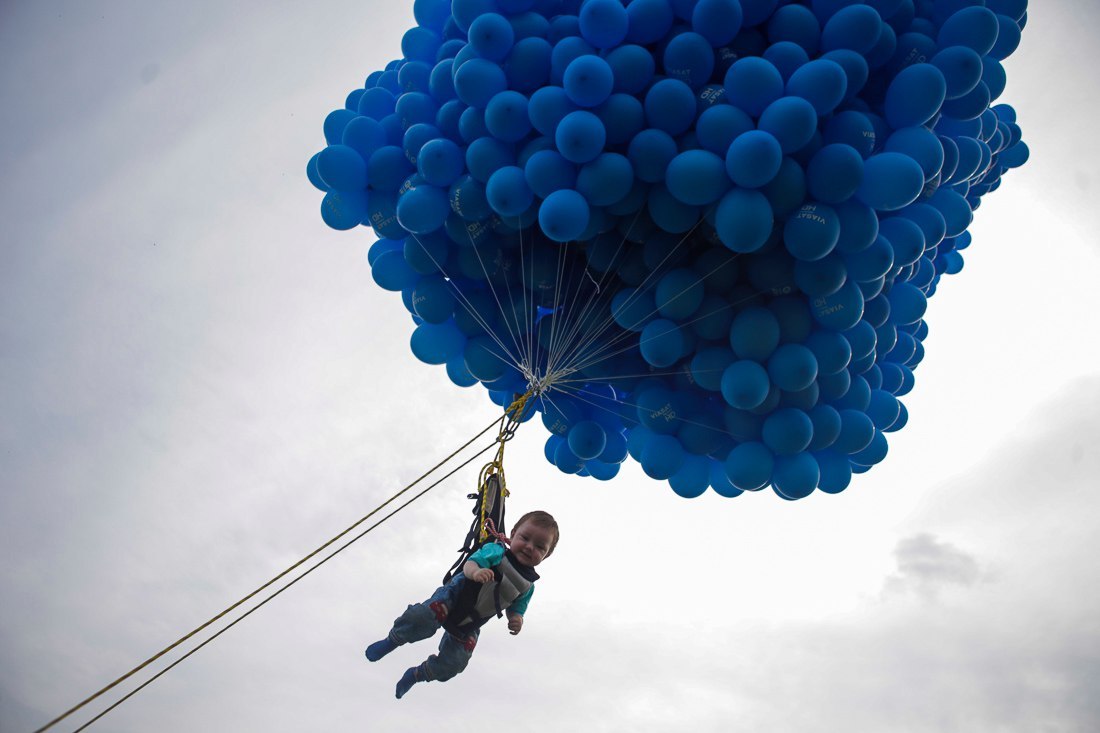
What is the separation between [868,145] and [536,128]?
169 centimetres

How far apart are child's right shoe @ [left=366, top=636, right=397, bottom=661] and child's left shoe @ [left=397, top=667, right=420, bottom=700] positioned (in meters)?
0.37

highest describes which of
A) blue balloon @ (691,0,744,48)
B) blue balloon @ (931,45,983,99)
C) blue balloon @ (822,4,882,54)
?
blue balloon @ (931,45,983,99)

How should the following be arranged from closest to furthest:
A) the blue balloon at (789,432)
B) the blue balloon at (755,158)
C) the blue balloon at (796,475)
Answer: the blue balloon at (755,158) → the blue balloon at (789,432) → the blue balloon at (796,475)

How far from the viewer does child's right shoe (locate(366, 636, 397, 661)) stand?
15.5 feet

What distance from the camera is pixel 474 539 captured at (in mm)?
4797

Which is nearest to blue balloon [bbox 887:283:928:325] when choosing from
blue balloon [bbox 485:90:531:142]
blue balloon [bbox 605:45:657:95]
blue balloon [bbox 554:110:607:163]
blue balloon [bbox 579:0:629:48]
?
blue balloon [bbox 605:45:657:95]

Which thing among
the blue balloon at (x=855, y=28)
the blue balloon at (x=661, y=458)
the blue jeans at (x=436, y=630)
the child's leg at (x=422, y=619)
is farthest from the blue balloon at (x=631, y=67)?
the child's leg at (x=422, y=619)

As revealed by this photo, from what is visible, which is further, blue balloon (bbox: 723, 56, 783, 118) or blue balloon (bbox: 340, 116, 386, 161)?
blue balloon (bbox: 340, 116, 386, 161)

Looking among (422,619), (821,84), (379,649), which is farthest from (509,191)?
(379,649)

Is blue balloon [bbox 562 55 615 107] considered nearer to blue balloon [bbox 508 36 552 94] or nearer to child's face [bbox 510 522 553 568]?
blue balloon [bbox 508 36 552 94]

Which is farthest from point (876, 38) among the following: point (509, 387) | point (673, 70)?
point (509, 387)

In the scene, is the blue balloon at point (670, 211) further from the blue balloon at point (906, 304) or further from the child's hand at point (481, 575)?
the child's hand at point (481, 575)

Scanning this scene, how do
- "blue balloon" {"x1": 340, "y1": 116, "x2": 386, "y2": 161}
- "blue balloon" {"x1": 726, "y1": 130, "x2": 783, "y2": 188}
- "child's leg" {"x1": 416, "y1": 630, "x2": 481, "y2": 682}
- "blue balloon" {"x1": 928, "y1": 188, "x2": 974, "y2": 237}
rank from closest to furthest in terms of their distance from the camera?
"blue balloon" {"x1": 726, "y1": 130, "x2": 783, "y2": 188} < "blue balloon" {"x1": 928, "y1": 188, "x2": 974, "y2": 237} < "blue balloon" {"x1": 340, "y1": 116, "x2": 386, "y2": 161} < "child's leg" {"x1": 416, "y1": 630, "x2": 481, "y2": 682}

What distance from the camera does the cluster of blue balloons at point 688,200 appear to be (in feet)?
12.9
